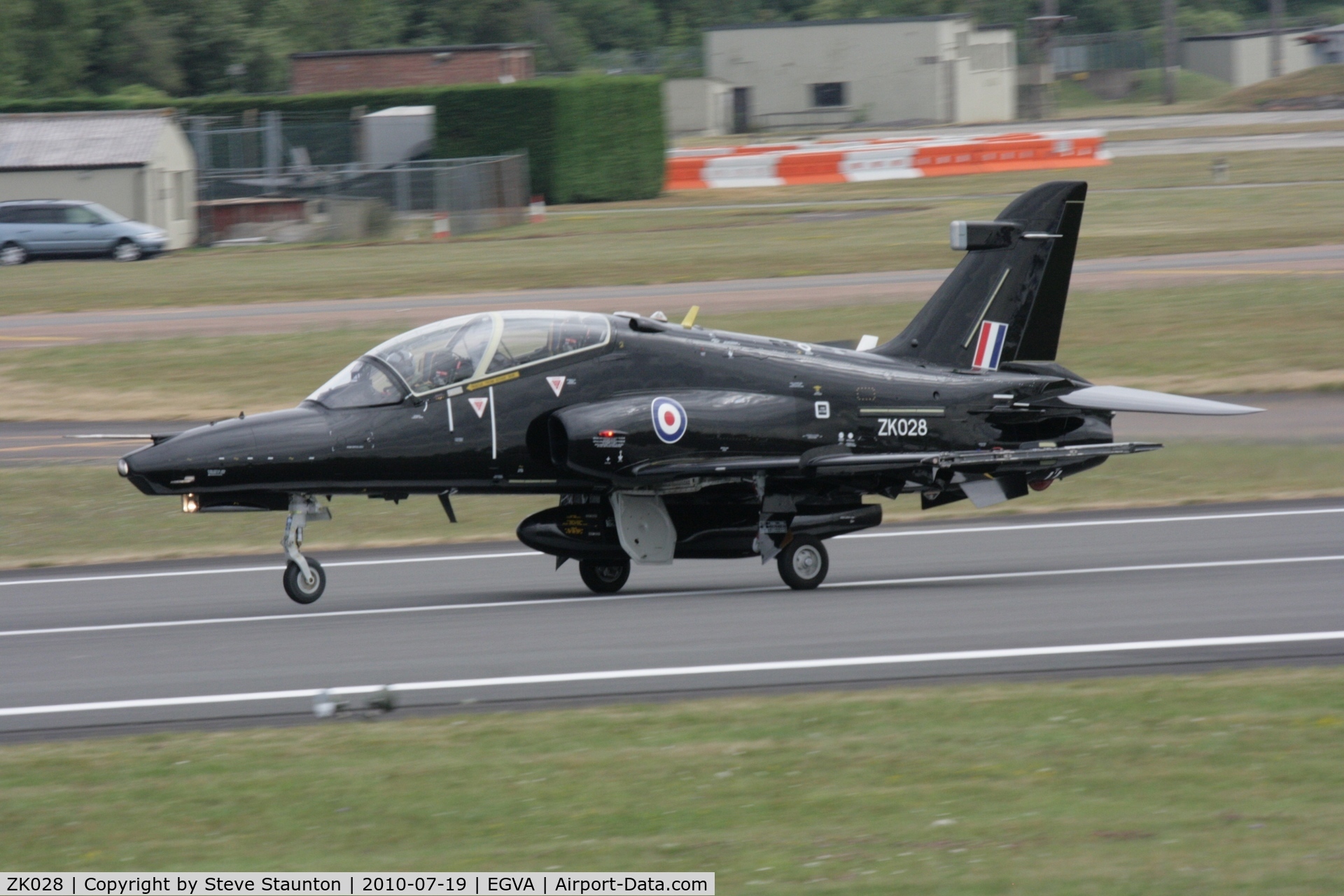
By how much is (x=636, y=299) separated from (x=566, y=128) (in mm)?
24706

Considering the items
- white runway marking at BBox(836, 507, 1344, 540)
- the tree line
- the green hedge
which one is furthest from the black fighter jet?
the tree line

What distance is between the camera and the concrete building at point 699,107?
87125 mm

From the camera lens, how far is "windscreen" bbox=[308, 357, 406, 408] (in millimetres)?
13516

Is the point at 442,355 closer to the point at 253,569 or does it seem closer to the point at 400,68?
the point at 253,569

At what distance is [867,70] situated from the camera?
8550 cm

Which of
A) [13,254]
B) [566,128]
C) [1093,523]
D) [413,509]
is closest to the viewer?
[1093,523]

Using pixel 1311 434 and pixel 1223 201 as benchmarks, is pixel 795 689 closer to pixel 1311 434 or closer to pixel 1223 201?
pixel 1311 434

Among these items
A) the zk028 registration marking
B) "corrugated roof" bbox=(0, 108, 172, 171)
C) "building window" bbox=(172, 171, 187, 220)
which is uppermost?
"corrugated roof" bbox=(0, 108, 172, 171)

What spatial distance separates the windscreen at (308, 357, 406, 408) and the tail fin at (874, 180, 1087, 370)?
5175 mm

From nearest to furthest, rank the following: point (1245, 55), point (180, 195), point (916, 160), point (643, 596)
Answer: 1. point (643, 596)
2. point (180, 195)
3. point (916, 160)
4. point (1245, 55)

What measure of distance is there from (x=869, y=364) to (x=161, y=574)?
7925 millimetres

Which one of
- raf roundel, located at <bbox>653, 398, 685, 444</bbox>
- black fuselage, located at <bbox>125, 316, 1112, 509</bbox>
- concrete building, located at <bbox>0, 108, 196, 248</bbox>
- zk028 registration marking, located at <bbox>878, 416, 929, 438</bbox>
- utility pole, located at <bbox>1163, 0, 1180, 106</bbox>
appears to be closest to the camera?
black fuselage, located at <bbox>125, 316, 1112, 509</bbox>

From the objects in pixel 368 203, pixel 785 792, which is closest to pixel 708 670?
pixel 785 792

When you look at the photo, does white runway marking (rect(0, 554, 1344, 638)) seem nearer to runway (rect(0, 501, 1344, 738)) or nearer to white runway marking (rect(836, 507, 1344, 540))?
runway (rect(0, 501, 1344, 738))
